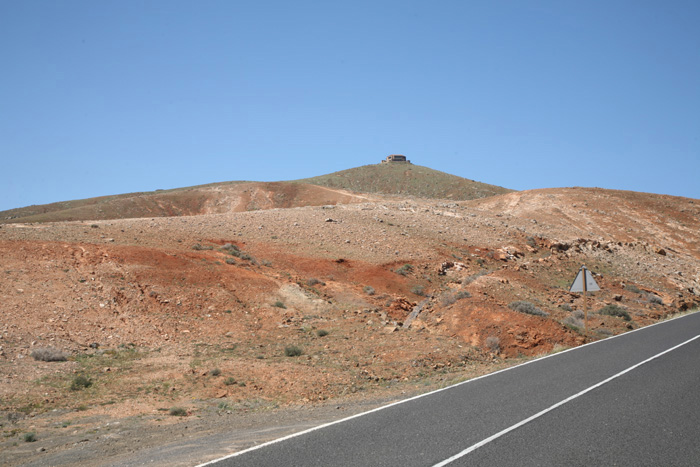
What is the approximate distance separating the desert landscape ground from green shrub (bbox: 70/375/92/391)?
0.18 ft

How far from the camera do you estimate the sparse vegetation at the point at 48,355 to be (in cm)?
1324

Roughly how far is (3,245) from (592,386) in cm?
2242

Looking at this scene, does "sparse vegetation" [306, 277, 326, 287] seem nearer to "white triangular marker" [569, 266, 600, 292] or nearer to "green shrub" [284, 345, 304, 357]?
"green shrub" [284, 345, 304, 357]

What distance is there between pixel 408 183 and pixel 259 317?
302ft

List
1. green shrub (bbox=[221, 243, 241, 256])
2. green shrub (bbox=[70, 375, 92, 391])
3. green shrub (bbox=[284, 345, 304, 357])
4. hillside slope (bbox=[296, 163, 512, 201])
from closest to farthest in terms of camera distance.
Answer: green shrub (bbox=[70, 375, 92, 391]), green shrub (bbox=[284, 345, 304, 357]), green shrub (bbox=[221, 243, 241, 256]), hillside slope (bbox=[296, 163, 512, 201])

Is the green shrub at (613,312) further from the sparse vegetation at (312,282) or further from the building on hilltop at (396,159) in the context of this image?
the building on hilltop at (396,159)

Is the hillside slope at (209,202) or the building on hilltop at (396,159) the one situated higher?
the building on hilltop at (396,159)

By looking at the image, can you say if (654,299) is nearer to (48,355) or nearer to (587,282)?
(587,282)

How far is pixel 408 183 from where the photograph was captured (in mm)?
108375

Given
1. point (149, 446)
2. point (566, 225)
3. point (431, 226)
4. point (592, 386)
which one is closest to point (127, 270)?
point (149, 446)

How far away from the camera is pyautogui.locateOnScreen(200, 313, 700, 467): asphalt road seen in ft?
20.0

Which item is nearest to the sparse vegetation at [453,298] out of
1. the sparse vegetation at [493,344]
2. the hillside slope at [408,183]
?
the sparse vegetation at [493,344]

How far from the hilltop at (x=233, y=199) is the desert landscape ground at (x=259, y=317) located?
33.6 metres

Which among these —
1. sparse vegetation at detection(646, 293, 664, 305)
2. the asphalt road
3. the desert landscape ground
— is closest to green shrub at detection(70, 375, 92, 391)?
the desert landscape ground
